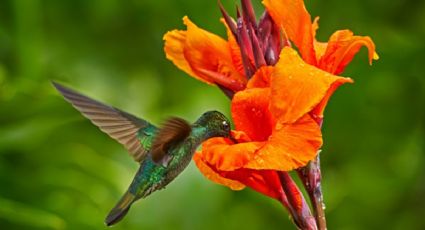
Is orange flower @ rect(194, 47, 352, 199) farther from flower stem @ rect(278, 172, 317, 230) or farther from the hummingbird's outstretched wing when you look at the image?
the hummingbird's outstretched wing

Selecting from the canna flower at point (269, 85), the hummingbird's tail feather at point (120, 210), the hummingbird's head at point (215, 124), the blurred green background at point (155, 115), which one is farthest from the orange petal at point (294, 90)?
the blurred green background at point (155, 115)

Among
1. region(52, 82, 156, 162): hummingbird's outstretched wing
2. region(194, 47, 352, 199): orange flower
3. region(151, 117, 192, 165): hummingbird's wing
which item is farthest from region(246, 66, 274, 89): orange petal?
region(52, 82, 156, 162): hummingbird's outstretched wing

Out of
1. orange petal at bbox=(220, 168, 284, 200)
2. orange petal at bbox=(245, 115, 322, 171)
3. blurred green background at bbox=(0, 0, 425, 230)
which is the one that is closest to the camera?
orange petal at bbox=(245, 115, 322, 171)

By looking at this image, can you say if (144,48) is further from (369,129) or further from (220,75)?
(220,75)

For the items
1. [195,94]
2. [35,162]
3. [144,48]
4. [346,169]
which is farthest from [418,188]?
[35,162]

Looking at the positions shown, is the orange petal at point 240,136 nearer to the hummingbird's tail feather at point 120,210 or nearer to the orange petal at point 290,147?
the orange petal at point 290,147

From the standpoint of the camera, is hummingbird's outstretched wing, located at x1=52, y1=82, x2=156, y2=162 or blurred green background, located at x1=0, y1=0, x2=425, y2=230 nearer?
hummingbird's outstretched wing, located at x1=52, y1=82, x2=156, y2=162
